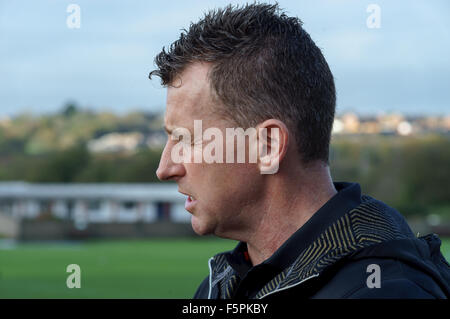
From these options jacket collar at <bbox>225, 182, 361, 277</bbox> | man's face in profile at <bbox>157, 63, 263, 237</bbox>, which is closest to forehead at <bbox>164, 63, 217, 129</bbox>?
man's face in profile at <bbox>157, 63, 263, 237</bbox>

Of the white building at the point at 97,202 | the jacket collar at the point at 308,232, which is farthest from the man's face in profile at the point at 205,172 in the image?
the white building at the point at 97,202

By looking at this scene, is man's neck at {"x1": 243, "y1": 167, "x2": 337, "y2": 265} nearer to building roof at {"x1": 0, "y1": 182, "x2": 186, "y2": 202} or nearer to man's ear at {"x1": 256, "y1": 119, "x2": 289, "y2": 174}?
man's ear at {"x1": 256, "y1": 119, "x2": 289, "y2": 174}

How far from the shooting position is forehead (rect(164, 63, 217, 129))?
2.22 metres

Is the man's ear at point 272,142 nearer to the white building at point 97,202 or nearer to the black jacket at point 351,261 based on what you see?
the black jacket at point 351,261

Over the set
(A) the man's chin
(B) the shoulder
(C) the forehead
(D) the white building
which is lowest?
(D) the white building

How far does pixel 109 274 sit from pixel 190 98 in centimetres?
2185

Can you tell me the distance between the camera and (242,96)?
2.19 metres

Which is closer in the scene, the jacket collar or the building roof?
the jacket collar

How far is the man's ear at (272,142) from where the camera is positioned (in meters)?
2.17

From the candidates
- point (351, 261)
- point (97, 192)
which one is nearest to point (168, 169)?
point (351, 261)

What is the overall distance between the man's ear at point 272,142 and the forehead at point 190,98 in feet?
0.60

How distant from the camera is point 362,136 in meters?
75.4

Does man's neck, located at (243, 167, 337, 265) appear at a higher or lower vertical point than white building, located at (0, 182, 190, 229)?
higher

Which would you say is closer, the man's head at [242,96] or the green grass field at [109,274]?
the man's head at [242,96]
